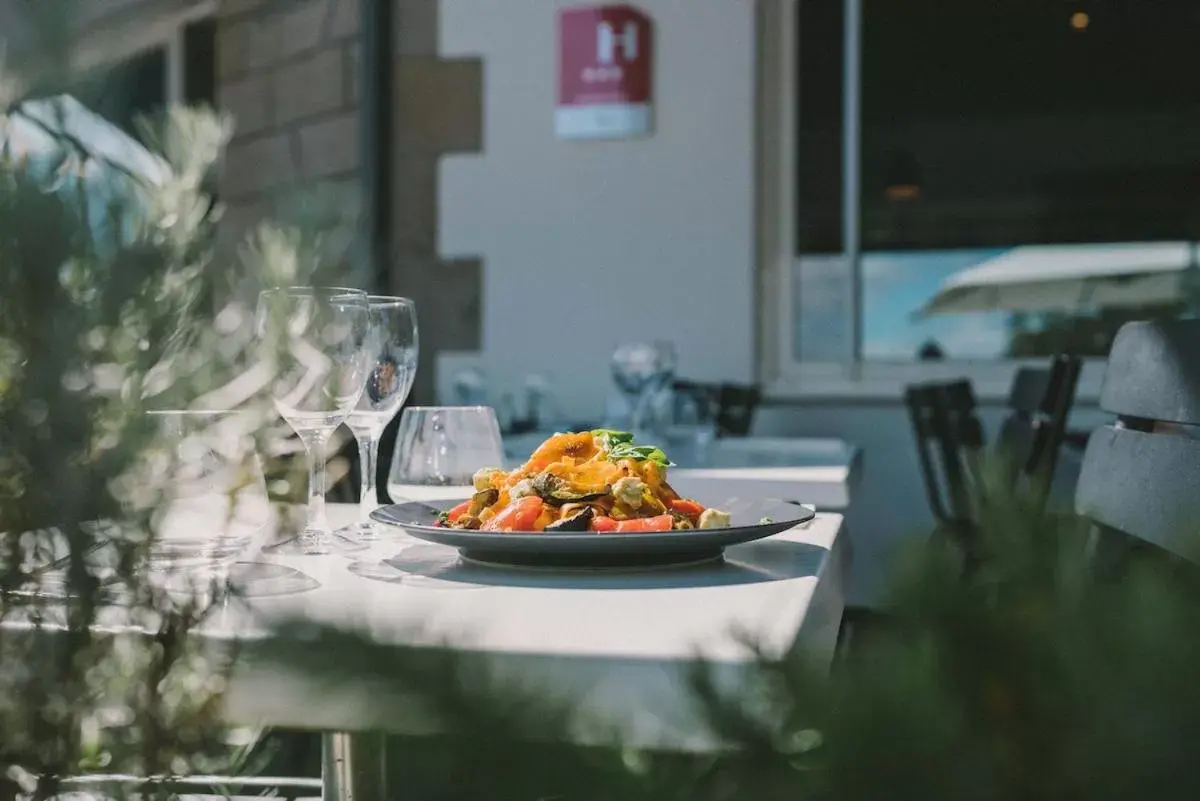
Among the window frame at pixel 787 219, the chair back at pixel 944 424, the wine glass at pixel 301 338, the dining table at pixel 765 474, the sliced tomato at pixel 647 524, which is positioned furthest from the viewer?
the window frame at pixel 787 219

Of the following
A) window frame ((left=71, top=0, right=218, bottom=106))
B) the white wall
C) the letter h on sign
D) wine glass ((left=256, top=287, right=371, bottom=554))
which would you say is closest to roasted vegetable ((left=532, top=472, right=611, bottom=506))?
wine glass ((left=256, top=287, right=371, bottom=554))

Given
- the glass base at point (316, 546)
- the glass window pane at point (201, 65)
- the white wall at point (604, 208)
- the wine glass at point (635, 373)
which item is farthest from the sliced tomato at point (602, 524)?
the glass window pane at point (201, 65)

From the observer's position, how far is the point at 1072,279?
3.81 metres

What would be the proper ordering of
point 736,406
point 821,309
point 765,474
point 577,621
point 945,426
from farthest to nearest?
point 821,309 < point 736,406 < point 945,426 < point 765,474 < point 577,621

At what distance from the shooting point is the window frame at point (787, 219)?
3838 millimetres

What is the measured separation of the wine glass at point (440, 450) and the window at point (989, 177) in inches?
111

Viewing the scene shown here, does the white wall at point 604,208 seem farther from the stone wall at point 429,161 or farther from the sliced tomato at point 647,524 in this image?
the sliced tomato at point 647,524

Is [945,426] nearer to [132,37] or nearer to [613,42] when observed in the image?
[613,42]

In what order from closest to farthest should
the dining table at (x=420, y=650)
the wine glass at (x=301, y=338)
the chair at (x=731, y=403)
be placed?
1. the dining table at (x=420, y=650)
2. the wine glass at (x=301, y=338)
3. the chair at (x=731, y=403)

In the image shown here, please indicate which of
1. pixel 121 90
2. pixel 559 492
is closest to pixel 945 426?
pixel 559 492

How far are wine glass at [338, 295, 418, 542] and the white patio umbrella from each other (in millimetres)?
3116

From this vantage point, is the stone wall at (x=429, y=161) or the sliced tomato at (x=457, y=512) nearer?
the sliced tomato at (x=457, y=512)

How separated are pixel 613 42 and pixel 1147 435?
303 cm

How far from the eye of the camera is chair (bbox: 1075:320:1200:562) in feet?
3.33
